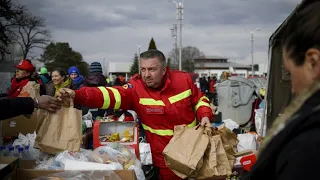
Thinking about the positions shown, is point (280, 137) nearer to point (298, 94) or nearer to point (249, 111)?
point (298, 94)

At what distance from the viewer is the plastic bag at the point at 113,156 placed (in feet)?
8.80

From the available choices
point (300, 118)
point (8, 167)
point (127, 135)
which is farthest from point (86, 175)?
point (300, 118)

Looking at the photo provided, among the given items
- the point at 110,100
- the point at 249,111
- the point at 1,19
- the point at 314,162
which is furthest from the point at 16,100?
the point at 1,19

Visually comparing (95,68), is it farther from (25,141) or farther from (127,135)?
(127,135)

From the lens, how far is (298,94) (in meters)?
1.11

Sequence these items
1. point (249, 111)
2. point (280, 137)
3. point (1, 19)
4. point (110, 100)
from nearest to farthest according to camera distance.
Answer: point (280, 137) → point (110, 100) → point (249, 111) → point (1, 19)

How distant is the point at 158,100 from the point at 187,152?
647mm

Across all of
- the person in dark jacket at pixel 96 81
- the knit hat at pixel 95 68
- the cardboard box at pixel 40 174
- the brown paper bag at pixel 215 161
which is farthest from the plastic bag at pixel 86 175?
the knit hat at pixel 95 68

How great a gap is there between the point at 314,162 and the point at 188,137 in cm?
190

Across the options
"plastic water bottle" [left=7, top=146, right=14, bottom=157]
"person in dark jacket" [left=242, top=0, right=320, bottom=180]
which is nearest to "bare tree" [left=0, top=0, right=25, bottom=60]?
"plastic water bottle" [left=7, top=146, right=14, bottom=157]

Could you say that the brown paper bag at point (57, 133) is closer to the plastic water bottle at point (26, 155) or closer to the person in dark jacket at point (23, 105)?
the person in dark jacket at point (23, 105)

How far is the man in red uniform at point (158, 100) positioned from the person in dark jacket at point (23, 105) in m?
0.41

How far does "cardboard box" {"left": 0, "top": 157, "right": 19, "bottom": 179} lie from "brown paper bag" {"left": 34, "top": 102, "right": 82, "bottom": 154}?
0.47 m

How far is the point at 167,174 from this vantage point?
3.25m
